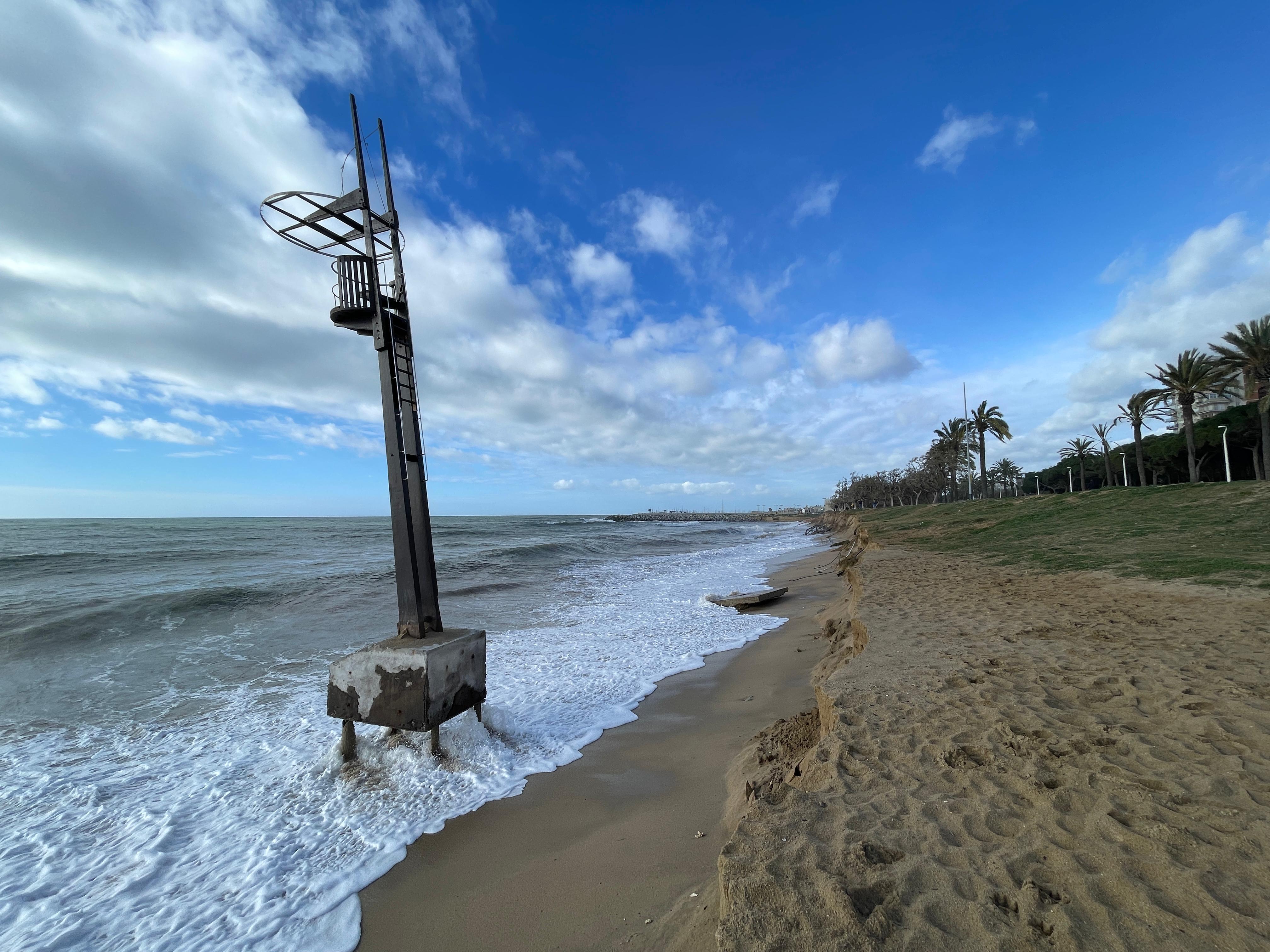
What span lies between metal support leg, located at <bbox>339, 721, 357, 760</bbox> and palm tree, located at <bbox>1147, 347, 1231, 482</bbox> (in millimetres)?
40776

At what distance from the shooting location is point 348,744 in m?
5.20

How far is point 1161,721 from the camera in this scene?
3912 mm

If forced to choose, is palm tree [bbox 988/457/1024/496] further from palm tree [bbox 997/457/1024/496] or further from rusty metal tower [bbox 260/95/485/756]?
rusty metal tower [bbox 260/95/485/756]

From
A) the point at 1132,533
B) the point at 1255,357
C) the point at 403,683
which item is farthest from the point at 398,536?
the point at 1255,357

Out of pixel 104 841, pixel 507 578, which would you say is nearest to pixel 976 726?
pixel 104 841

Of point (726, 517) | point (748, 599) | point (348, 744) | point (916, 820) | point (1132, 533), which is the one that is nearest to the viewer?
point (916, 820)

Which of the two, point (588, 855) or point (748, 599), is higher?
point (588, 855)

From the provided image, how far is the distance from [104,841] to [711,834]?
4.65 m

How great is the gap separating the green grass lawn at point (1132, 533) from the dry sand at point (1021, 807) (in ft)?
18.3

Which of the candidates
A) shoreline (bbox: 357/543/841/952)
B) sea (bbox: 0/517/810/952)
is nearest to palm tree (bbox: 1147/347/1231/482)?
sea (bbox: 0/517/810/952)

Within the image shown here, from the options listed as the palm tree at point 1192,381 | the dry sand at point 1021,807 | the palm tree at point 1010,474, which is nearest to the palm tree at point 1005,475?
the palm tree at point 1010,474

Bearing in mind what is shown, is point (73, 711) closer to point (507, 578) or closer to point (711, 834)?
point (711, 834)

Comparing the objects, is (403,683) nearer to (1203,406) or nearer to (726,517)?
(1203,406)

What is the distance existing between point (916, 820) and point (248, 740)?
6.61 meters
